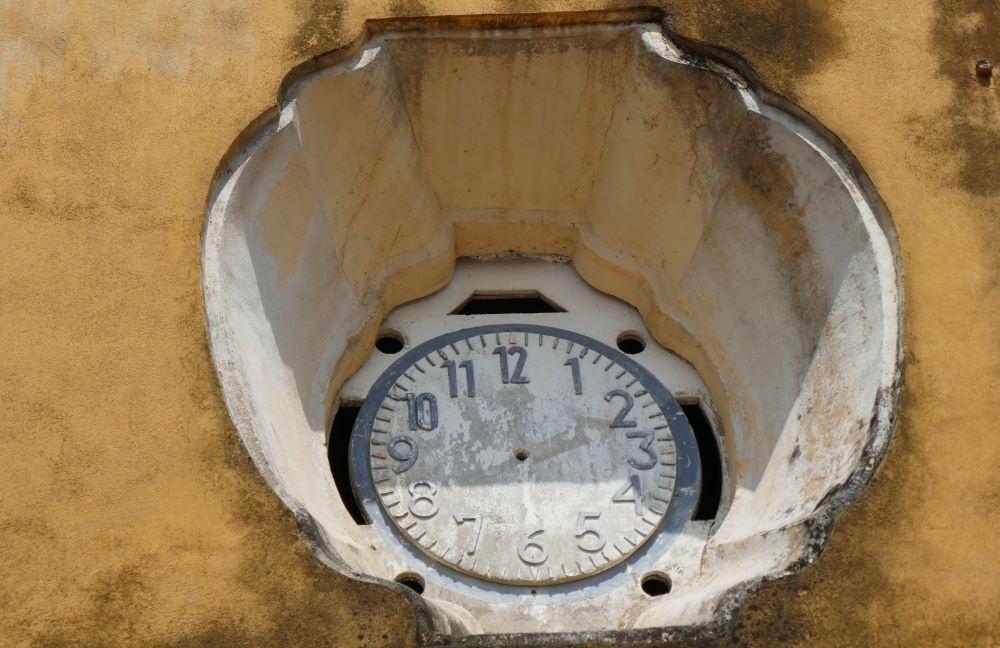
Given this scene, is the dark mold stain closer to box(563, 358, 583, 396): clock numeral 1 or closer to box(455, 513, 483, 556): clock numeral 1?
box(563, 358, 583, 396): clock numeral 1

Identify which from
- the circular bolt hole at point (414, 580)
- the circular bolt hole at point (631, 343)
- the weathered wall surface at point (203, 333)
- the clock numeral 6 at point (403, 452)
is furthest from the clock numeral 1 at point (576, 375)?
the weathered wall surface at point (203, 333)

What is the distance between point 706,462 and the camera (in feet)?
20.0

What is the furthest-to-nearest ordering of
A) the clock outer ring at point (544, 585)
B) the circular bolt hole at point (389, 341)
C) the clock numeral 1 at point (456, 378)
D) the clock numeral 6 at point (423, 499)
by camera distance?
the circular bolt hole at point (389, 341) → the clock numeral 1 at point (456, 378) → the clock numeral 6 at point (423, 499) → the clock outer ring at point (544, 585)

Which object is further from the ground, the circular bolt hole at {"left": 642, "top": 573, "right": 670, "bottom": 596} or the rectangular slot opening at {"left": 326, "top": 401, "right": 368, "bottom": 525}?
the rectangular slot opening at {"left": 326, "top": 401, "right": 368, "bottom": 525}

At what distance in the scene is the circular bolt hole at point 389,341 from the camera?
638cm

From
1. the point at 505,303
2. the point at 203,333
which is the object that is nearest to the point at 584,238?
the point at 505,303

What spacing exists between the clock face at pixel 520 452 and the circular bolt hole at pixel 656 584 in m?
0.12

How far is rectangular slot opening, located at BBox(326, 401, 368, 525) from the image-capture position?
19.4ft

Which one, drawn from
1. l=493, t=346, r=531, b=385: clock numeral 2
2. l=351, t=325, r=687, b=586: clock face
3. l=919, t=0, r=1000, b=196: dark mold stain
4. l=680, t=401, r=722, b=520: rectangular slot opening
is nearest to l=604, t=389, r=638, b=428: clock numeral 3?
l=351, t=325, r=687, b=586: clock face

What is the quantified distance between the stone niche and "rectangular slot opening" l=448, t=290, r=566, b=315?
21 cm

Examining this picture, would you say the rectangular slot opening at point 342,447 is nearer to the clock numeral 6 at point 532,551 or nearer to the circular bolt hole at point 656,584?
the clock numeral 6 at point 532,551

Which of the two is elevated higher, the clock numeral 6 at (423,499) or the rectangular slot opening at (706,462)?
the rectangular slot opening at (706,462)

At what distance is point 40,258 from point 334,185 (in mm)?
1254

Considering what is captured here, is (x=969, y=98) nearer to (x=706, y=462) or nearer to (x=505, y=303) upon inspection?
(x=706, y=462)
